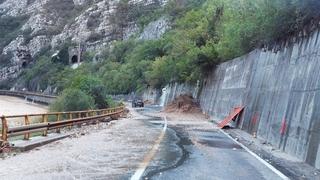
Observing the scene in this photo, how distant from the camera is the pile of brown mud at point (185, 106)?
2206 inches

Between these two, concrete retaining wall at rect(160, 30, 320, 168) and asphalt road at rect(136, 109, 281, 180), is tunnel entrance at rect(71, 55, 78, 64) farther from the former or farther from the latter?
asphalt road at rect(136, 109, 281, 180)

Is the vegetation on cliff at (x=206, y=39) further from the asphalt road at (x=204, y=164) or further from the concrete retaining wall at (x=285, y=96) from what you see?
the asphalt road at (x=204, y=164)

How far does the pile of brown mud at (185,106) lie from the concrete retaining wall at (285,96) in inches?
681

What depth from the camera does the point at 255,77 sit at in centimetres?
3089

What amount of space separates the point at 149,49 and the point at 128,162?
4417 inches

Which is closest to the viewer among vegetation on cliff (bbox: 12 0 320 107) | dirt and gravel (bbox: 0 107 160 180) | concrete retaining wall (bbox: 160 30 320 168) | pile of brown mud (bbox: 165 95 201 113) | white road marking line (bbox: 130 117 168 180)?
white road marking line (bbox: 130 117 168 180)

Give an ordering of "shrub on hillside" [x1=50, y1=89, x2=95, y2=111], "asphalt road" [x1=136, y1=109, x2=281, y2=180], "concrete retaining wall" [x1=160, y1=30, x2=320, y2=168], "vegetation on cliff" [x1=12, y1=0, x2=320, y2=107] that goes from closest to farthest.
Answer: "asphalt road" [x1=136, y1=109, x2=281, y2=180] → "concrete retaining wall" [x1=160, y1=30, x2=320, y2=168] → "vegetation on cliff" [x1=12, y1=0, x2=320, y2=107] → "shrub on hillside" [x1=50, y1=89, x2=95, y2=111]

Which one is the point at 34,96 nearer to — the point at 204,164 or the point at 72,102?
the point at 72,102

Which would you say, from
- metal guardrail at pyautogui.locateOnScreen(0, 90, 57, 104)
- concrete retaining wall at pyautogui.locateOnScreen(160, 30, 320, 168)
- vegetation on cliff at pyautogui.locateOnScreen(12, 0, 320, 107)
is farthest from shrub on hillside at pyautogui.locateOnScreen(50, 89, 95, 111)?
metal guardrail at pyautogui.locateOnScreen(0, 90, 57, 104)

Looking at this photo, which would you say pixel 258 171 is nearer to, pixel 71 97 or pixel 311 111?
pixel 311 111

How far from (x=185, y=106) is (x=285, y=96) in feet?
118

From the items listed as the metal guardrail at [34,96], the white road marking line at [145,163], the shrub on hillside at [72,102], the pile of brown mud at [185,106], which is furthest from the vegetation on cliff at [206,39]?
the metal guardrail at [34,96]

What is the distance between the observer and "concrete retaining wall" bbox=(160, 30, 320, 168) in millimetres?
16516

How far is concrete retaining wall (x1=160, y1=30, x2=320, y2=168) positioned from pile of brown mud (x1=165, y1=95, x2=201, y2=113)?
17.3m
